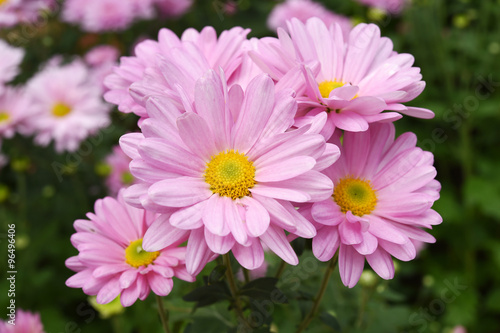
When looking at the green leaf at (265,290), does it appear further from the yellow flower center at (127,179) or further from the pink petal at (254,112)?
the yellow flower center at (127,179)

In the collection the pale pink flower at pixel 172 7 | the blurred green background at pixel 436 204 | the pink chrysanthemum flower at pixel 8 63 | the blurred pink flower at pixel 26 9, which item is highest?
the blurred pink flower at pixel 26 9

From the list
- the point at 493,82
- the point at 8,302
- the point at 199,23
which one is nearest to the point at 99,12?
the point at 199,23

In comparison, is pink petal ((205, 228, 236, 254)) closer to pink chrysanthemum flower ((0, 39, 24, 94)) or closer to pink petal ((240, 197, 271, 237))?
pink petal ((240, 197, 271, 237))

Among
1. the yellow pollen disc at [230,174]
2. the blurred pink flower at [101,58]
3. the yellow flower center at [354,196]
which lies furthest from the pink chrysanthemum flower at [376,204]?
the blurred pink flower at [101,58]

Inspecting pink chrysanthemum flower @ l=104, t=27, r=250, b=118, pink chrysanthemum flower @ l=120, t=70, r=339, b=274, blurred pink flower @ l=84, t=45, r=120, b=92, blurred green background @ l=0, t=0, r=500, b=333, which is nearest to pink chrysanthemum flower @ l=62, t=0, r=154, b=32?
blurred pink flower @ l=84, t=45, r=120, b=92

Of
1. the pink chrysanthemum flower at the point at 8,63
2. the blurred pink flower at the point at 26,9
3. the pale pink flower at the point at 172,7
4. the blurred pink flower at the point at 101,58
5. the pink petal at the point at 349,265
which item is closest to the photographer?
the pink petal at the point at 349,265

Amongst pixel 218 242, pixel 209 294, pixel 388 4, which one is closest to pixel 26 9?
pixel 388 4

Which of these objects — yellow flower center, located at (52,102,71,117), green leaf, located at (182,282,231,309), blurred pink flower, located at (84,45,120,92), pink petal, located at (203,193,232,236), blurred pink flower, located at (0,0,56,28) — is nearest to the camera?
pink petal, located at (203,193,232,236)

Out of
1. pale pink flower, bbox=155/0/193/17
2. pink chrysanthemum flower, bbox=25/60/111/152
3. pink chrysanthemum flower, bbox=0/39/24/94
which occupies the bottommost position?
pink chrysanthemum flower, bbox=25/60/111/152
